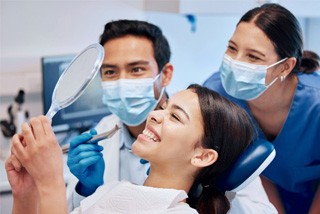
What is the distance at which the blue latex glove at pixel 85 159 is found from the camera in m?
1.66

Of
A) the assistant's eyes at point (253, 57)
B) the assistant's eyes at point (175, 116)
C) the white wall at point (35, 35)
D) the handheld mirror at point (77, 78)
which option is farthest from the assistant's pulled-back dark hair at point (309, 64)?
the white wall at point (35, 35)

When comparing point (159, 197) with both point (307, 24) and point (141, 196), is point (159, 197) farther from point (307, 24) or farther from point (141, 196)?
point (307, 24)

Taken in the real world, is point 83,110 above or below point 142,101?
below

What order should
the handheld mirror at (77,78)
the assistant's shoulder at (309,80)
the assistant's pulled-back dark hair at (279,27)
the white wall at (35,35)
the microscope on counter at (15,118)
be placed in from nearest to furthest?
the handheld mirror at (77,78), the assistant's pulled-back dark hair at (279,27), the assistant's shoulder at (309,80), the microscope on counter at (15,118), the white wall at (35,35)

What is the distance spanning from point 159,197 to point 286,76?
855 millimetres

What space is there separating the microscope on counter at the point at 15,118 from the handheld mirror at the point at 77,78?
1.43 m

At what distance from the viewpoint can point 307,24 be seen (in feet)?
11.7

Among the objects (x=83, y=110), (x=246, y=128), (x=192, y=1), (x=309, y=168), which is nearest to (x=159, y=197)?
(x=246, y=128)

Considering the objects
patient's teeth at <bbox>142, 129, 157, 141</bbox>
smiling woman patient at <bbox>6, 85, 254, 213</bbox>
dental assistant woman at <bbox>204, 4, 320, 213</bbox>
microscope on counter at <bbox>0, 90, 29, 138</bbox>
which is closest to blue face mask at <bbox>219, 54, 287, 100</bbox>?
dental assistant woman at <bbox>204, 4, 320, 213</bbox>

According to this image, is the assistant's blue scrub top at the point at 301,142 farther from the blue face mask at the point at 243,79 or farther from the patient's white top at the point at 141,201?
the patient's white top at the point at 141,201

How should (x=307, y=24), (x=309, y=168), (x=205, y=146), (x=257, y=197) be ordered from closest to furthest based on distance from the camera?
1. (x=205, y=146)
2. (x=257, y=197)
3. (x=309, y=168)
4. (x=307, y=24)

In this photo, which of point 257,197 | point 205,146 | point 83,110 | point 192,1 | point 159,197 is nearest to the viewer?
point 159,197

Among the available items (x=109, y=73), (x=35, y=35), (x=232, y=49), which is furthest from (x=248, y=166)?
(x=35, y=35)

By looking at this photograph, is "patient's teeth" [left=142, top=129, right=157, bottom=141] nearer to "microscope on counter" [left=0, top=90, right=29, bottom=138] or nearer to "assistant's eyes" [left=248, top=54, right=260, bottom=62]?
"assistant's eyes" [left=248, top=54, right=260, bottom=62]
